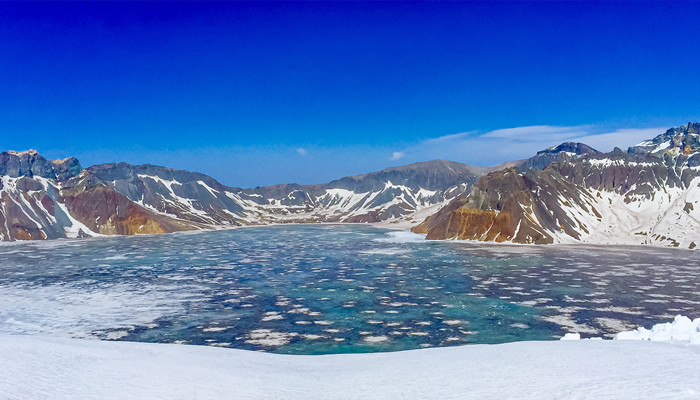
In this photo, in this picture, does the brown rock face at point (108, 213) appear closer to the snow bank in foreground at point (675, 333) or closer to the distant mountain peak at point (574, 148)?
the snow bank in foreground at point (675, 333)

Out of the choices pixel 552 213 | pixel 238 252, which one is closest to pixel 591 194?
pixel 552 213

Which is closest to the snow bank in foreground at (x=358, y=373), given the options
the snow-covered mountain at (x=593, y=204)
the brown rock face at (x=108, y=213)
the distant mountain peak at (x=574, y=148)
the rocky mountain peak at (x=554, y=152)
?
the snow-covered mountain at (x=593, y=204)

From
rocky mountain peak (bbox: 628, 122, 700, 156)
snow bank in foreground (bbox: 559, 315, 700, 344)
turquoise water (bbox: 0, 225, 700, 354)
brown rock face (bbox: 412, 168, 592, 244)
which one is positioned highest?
rocky mountain peak (bbox: 628, 122, 700, 156)

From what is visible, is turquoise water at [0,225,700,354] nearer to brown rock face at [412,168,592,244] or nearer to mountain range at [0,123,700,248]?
brown rock face at [412,168,592,244]

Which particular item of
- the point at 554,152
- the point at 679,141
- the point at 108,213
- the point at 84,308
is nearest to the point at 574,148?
the point at 554,152

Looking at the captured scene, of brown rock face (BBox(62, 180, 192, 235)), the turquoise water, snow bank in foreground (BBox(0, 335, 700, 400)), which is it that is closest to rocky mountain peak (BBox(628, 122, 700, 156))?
the turquoise water

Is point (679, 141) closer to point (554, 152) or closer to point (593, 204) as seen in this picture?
Result: point (593, 204)
